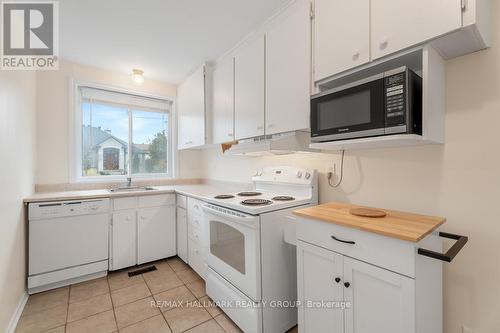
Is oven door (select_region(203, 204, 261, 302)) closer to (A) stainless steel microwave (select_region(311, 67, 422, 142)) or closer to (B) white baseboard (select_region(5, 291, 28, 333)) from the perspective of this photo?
(A) stainless steel microwave (select_region(311, 67, 422, 142))

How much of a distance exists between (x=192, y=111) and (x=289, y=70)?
5.62 feet

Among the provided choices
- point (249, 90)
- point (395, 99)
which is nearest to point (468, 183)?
point (395, 99)

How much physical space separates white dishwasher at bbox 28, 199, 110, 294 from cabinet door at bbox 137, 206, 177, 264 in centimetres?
35

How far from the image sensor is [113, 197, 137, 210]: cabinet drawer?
255 cm

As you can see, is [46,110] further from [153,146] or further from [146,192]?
[146,192]

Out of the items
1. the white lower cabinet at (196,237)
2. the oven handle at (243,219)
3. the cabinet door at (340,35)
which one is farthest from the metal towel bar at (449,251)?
the white lower cabinet at (196,237)

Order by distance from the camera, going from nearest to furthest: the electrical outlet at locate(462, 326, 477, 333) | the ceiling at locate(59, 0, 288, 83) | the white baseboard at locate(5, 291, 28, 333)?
the electrical outlet at locate(462, 326, 477, 333)
the white baseboard at locate(5, 291, 28, 333)
the ceiling at locate(59, 0, 288, 83)

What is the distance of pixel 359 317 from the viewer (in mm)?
1119

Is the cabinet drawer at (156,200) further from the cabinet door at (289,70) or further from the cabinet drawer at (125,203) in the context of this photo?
the cabinet door at (289,70)

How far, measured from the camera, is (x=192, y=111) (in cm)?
302

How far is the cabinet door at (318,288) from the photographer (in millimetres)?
1209

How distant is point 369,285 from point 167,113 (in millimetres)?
3451

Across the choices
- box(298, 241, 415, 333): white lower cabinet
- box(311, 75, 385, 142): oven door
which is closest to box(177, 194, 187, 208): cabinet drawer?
box(298, 241, 415, 333): white lower cabinet

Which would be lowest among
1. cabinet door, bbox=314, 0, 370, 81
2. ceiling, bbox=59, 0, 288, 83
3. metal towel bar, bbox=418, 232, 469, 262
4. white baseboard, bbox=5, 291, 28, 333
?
white baseboard, bbox=5, 291, 28, 333
